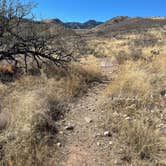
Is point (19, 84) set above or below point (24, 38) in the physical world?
below

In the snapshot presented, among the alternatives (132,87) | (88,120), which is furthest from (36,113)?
(132,87)

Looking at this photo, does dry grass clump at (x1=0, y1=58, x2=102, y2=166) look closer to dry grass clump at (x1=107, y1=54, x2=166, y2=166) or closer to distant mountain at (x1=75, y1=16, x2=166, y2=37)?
dry grass clump at (x1=107, y1=54, x2=166, y2=166)

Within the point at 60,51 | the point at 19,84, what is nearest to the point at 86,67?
the point at 60,51

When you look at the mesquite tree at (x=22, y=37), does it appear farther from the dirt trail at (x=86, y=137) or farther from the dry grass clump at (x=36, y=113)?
the dirt trail at (x=86, y=137)

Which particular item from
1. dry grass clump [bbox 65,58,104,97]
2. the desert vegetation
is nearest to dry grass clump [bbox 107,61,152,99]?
the desert vegetation

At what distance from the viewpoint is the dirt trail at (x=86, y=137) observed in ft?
15.9

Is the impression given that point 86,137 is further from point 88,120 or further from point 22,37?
point 22,37

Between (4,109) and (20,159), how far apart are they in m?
1.75

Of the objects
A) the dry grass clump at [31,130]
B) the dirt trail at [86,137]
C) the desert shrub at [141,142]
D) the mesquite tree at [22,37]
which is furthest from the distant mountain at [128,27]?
the desert shrub at [141,142]

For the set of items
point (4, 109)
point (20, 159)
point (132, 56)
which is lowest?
point (20, 159)

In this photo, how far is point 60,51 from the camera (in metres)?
10.6

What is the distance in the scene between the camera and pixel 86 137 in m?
5.48

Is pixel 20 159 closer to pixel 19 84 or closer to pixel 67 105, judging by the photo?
pixel 67 105

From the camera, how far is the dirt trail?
484cm
